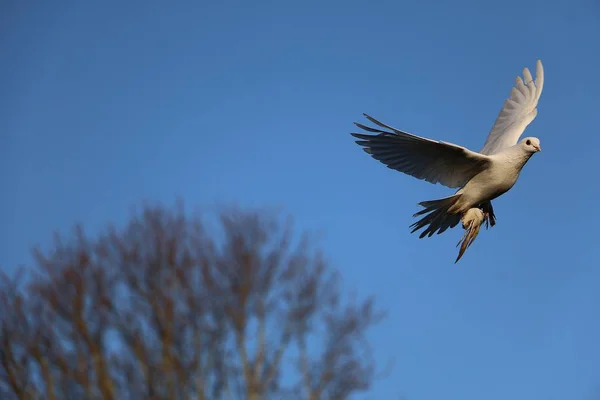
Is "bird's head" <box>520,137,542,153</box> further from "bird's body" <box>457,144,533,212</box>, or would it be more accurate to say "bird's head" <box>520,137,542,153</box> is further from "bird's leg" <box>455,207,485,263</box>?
"bird's leg" <box>455,207,485,263</box>

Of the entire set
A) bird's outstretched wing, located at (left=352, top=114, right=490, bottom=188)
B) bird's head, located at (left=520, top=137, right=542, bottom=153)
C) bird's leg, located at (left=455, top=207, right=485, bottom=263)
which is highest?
bird's outstretched wing, located at (left=352, top=114, right=490, bottom=188)

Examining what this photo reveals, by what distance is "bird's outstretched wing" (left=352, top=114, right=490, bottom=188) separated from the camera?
544cm

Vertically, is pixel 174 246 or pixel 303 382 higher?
pixel 174 246

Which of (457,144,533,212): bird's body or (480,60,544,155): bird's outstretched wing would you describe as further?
(480,60,544,155): bird's outstretched wing

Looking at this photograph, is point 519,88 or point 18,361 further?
point 18,361

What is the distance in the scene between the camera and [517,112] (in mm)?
6840

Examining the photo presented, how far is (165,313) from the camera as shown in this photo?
823cm

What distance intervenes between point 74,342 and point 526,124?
4.49 meters

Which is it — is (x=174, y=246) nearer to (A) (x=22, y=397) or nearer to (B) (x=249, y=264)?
(B) (x=249, y=264)

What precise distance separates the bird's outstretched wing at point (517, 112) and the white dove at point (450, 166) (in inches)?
30.1

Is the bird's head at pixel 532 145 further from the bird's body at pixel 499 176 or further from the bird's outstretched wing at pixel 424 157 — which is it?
the bird's outstretched wing at pixel 424 157

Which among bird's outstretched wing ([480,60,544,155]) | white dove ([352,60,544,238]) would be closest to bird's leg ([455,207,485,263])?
white dove ([352,60,544,238])

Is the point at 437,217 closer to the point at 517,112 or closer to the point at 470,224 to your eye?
the point at 470,224

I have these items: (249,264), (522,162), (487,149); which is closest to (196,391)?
(249,264)
